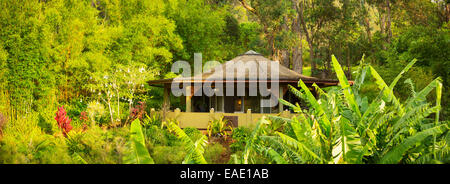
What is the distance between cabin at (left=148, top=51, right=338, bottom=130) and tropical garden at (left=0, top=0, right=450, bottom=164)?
100 centimetres

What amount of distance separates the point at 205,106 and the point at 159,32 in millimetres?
5703

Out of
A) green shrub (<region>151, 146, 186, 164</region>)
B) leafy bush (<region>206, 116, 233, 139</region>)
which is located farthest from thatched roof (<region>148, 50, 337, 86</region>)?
green shrub (<region>151, 146, 186, 164</region>)

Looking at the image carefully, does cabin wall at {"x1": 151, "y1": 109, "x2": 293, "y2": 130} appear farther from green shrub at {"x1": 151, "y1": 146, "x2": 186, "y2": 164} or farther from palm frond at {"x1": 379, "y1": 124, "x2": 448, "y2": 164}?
palm frond at {"x1": 379, "y1": 124, "x2": 448, "y2": 164}

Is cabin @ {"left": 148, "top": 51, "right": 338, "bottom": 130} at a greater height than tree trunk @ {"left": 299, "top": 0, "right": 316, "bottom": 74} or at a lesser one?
lesser

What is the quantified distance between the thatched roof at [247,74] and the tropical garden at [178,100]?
175 cm

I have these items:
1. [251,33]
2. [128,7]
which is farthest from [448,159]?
[251,33]

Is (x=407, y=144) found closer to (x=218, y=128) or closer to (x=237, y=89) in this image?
(x=218, y=128)

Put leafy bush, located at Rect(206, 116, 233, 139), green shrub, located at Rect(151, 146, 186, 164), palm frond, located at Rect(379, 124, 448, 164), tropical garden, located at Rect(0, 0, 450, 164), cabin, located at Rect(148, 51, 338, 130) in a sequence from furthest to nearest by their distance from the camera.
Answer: cabin, located at Rect(148, 51, 338, 130)
leafy bush, located at Rect(206, 116, 233, 139)
green shrub, located at Rect(151, 146, 186, 164)
tropical garden, located at Rect(0, 0, 450, 164)
palm frond, located at Rect(379, 124, 448, 164)

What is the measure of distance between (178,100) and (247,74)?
33.1 ft

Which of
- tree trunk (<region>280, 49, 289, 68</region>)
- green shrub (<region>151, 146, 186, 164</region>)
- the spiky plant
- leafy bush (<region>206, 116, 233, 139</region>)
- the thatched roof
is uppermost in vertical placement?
tree trunk (<region>280, 49, 289, 68</region>)

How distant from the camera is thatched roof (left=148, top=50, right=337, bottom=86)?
13.9 meters

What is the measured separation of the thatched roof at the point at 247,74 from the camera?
13922mm

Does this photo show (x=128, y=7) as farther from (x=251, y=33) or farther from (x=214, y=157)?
(x=214, y=157)

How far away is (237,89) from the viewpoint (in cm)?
1702
